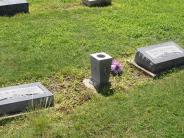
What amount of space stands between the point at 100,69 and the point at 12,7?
4.84m

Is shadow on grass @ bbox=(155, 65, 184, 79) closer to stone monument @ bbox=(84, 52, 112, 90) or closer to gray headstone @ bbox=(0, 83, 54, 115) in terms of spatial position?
stone monument @ bbox=(84, 52, 112, 90)

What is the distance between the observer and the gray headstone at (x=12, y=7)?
1109 cm

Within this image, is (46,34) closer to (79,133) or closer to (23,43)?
(23,43)

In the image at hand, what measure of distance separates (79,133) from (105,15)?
576 cm

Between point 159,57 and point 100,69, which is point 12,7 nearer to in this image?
point 159,57

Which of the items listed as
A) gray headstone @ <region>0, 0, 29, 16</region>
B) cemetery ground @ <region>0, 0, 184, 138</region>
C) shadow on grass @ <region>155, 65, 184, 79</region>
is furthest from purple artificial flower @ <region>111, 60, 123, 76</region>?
gray headstone @ <region>0, 0, 29, 16</region>

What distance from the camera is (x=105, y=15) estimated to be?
1145 centimetres

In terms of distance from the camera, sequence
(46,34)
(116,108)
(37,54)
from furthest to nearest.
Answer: (46,34), (37,54), (116,108)

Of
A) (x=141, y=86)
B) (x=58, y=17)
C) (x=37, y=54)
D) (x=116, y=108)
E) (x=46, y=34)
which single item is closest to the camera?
(x=116, y=108)

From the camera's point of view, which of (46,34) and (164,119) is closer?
(164,119)

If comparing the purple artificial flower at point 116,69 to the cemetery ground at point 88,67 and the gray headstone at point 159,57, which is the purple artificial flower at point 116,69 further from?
the gray headstone at point 159,57

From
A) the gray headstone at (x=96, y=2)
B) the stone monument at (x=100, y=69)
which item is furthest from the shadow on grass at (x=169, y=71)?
the gray headstone at (x=96, y=2)

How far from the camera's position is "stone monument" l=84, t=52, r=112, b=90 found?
7184 millimetres

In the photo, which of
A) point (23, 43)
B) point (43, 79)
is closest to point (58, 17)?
point (23, 43)
